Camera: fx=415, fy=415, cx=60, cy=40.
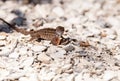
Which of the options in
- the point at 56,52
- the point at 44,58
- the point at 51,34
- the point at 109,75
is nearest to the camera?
the point at 109,75

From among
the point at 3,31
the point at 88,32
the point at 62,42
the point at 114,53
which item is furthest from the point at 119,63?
the point at 3,31

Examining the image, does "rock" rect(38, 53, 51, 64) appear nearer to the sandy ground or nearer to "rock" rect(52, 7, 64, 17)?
the sandy ground

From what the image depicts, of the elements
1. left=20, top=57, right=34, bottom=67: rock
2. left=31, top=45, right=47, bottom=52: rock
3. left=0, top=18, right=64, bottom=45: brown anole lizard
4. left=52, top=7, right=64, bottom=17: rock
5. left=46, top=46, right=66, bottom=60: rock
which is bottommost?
left=20, top=57, right=34, bottom=67: rock

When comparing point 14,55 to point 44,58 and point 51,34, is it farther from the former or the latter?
point 51,34

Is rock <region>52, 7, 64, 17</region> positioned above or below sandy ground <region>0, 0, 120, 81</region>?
above

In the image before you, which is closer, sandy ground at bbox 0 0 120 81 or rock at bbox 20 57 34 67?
sandy ground at bbox 0 0 120 81

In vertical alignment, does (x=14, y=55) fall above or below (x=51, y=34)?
below

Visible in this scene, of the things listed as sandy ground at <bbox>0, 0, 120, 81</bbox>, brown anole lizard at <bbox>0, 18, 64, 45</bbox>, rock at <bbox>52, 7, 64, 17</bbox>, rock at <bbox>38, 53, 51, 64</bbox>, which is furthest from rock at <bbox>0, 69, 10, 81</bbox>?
rock at <bbox>52, 7, 64, 17</bbox>

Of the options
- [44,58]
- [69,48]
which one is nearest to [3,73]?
[44,58]
